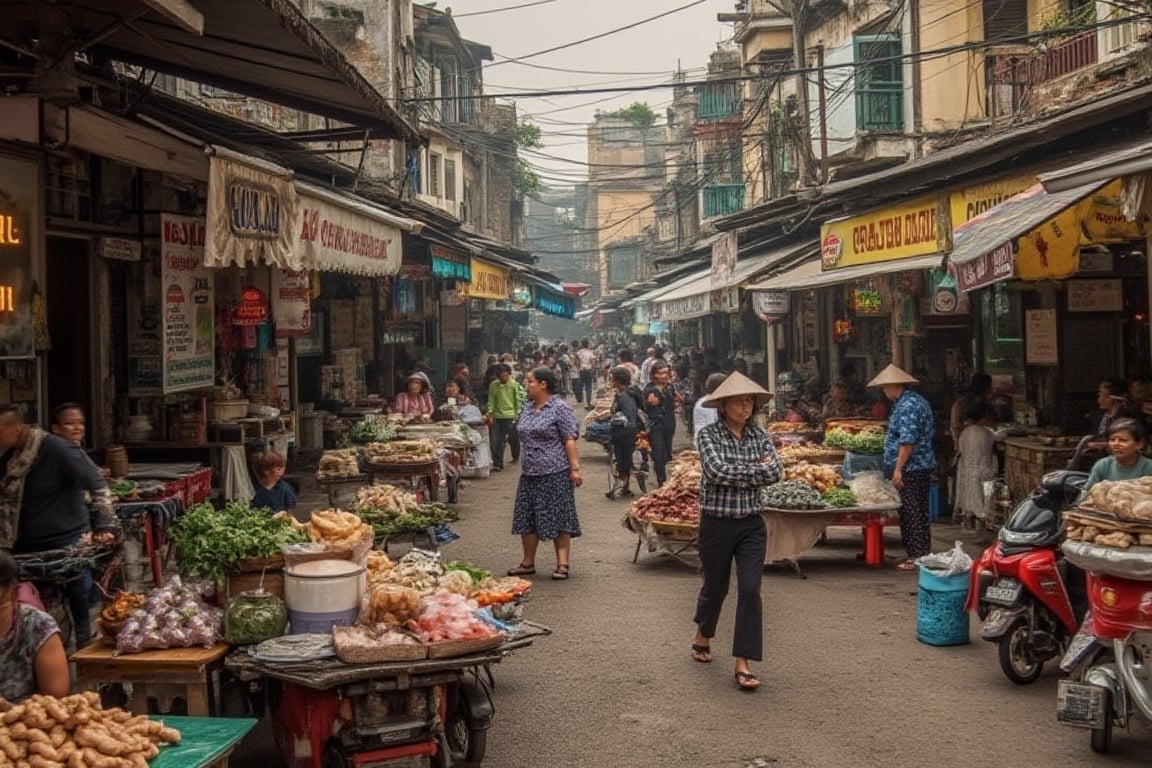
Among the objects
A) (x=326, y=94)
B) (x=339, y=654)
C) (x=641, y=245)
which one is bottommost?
(x=339, y=654)

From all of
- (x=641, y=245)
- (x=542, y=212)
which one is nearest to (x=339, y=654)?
(x=641, y=245)

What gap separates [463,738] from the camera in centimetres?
636

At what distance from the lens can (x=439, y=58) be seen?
42.4 meters

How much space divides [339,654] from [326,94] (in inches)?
236

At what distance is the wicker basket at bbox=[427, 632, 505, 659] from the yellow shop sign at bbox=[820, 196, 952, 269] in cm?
792

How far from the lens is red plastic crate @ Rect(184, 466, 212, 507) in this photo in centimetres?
988

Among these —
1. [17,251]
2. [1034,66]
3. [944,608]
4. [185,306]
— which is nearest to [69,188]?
[185,306]

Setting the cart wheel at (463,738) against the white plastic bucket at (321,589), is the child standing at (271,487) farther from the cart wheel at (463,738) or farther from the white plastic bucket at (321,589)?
the cart wheel at (463,738)

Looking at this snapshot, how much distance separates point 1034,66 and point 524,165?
3087 cm

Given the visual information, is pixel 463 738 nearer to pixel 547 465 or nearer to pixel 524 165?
pixel 547 465

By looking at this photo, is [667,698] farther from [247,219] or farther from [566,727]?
[247,219]

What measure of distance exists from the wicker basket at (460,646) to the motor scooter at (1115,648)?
9.64 feet

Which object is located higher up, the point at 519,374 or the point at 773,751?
the point at 519,374

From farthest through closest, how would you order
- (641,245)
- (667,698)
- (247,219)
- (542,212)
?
(542,212) < (641,245) < (247,219) < (667,698)
